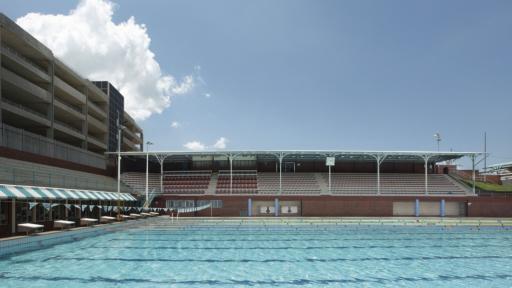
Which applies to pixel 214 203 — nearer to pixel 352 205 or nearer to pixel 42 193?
pixel 352 205

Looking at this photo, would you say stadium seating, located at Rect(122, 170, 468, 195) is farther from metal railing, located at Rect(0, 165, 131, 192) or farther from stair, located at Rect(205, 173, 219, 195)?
metal railing, located at Rect(0, 165, 131, 192)

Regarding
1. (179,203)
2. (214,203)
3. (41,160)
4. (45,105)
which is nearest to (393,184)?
(214,203)

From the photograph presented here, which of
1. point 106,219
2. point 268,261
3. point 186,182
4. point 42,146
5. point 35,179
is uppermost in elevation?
point 42,146

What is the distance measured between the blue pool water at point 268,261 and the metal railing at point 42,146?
9.43 meters

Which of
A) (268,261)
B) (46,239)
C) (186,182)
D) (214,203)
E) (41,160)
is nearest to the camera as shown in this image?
(268,261)

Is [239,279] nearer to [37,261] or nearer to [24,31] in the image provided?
[37,261]

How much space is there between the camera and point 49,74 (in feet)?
120

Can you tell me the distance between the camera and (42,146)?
110 feet

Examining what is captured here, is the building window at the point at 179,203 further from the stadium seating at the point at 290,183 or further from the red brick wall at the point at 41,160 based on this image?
the red brick wall at the point at 41,160

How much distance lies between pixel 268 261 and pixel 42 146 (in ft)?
78.5

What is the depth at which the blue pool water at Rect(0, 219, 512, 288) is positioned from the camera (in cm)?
1382

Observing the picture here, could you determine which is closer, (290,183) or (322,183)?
(290,183)

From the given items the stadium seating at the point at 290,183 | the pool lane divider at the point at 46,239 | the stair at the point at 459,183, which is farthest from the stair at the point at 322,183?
the pool lane divider at the point at 46,239

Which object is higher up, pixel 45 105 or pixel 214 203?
pixel 45 105
